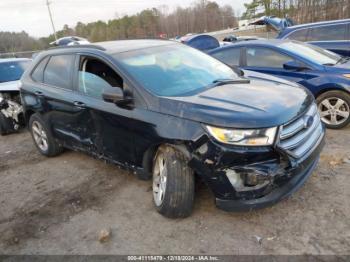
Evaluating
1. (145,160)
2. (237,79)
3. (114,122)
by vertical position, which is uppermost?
(237,79)

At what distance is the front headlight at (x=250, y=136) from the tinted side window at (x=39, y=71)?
3.25 m

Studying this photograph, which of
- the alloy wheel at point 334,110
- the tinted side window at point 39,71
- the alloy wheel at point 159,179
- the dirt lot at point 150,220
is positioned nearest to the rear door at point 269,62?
the alloy wheel at point 334,110

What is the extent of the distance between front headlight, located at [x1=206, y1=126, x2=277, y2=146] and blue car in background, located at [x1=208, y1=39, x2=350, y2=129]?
114 inches

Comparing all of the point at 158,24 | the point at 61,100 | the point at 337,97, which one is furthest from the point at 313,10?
the point at 158,24

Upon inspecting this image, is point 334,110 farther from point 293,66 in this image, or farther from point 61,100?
point 61,100

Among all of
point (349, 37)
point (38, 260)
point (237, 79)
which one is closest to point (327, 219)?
point (237, 79)

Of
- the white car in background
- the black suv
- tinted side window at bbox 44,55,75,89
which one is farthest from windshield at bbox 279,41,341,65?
the white car in background

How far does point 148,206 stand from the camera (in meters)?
3.54

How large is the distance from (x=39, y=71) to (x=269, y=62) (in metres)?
3.77

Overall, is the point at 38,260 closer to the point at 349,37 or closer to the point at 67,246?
the point at 67,246

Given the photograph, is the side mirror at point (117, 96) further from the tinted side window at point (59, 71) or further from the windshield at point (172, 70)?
the tinted side window at point (59, 71)

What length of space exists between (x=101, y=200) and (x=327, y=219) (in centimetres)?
235

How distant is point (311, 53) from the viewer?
18.5ft

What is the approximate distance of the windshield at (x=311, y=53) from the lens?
5.39 m
